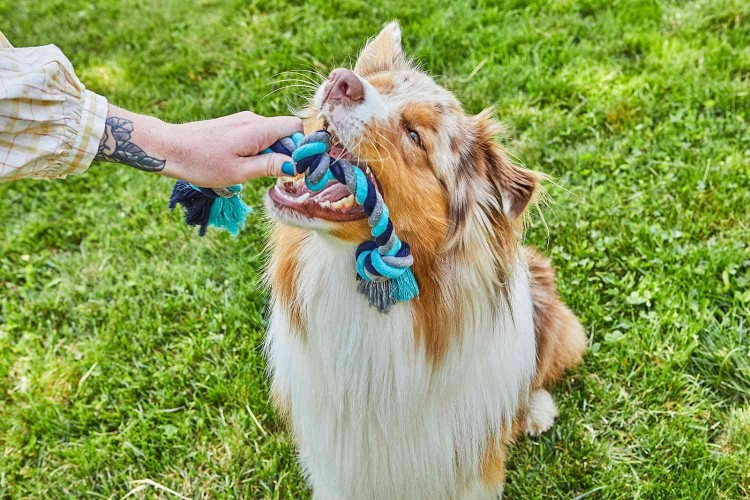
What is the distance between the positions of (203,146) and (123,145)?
1.06 ft

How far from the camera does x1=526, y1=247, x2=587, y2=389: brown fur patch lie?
123 inches

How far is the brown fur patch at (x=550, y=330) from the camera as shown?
311 centimetres

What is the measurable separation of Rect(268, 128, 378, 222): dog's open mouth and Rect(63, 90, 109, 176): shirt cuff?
665 mm

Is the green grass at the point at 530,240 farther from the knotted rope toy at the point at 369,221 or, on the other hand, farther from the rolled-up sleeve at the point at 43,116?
the rolled-up sleeve at the point at 43,116

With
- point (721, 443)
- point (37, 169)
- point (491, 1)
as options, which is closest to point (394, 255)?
point (37, 169)

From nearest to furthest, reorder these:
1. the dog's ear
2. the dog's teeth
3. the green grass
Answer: the dog's teeth
the dog's ear
the green grass

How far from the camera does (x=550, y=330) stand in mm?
3164

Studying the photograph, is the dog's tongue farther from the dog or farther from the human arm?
the human arm

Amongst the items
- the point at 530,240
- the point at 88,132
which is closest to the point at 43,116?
the point at 88,132

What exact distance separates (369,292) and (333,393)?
1.69 feet

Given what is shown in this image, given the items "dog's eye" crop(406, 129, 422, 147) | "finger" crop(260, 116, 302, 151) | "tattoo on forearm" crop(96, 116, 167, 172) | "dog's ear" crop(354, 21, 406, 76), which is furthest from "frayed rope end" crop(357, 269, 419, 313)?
"dog's ear" crop(354, 21, 406, 76)

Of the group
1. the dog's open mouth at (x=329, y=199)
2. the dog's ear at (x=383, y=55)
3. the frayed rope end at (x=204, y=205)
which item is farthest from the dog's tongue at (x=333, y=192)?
the dog's ear at (x=383, y=55)

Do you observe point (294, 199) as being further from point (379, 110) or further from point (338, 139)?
point (379, 110)

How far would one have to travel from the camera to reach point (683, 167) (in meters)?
4.18
